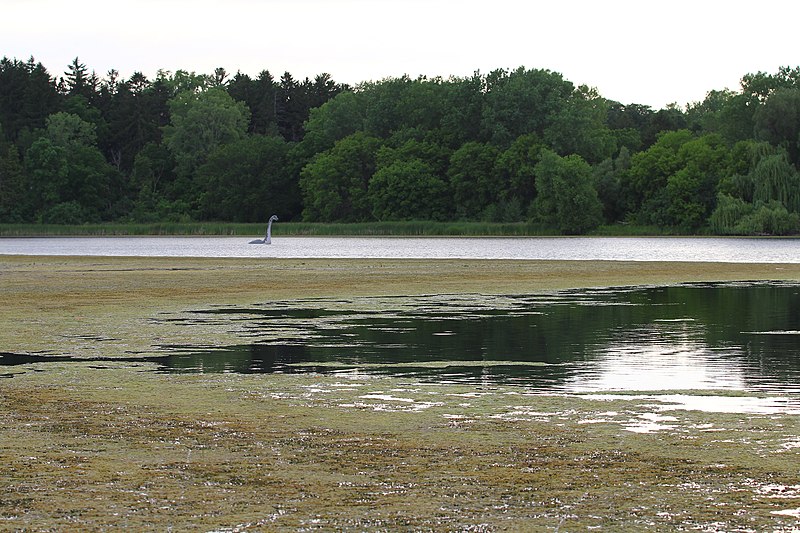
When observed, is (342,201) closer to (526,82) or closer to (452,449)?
(526,82)

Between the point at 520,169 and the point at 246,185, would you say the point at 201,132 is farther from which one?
the point at 520,169

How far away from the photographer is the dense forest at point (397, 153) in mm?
105625

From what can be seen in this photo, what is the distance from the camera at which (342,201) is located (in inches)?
5054

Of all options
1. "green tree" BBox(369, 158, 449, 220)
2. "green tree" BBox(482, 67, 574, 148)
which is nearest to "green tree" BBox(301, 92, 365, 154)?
"green tree" BBox(369, 158, 449, 220)

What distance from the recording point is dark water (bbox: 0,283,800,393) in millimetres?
14617

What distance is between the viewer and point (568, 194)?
4254 inches

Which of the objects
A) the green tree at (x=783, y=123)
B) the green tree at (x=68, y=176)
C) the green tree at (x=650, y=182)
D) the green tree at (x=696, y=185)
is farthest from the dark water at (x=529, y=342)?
the green tree at (x=68, y=176)

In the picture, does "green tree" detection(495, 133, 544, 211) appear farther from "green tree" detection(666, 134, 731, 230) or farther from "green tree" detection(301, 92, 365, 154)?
"green tree" detection(301, 92, 365, 154)

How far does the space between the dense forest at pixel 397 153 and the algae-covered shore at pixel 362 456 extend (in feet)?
274

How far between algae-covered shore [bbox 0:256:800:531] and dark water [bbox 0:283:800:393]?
3.85 ft

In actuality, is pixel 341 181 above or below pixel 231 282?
above

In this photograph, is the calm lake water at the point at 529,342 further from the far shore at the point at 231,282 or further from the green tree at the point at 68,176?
the green tree at the point at 68,176

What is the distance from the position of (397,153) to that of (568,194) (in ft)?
83.8

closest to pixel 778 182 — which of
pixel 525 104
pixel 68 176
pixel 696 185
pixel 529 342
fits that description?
pixel 696 185
